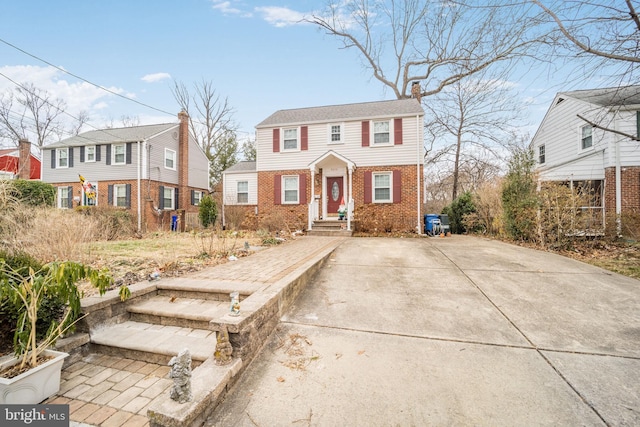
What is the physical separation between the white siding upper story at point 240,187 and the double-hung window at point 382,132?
25.0ft

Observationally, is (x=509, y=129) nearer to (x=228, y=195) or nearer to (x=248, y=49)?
(x=248, y=49)

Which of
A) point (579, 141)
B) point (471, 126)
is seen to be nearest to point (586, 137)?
point (579, 141)

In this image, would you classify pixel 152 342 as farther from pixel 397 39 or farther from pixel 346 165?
pixel 397 39

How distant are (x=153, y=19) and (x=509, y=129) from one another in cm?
2019

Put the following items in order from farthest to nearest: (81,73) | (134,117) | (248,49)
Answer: (134,117) → (248,49) → (81,73)

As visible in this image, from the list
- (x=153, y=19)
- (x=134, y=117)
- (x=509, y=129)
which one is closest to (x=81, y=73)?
(x=153, y=19)

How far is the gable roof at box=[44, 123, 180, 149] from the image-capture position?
16048 mm

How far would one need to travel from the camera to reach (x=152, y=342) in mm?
2732

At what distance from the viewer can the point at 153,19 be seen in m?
9.70

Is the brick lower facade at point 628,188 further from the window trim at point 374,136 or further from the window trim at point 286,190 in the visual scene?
the window trim at point 286,190

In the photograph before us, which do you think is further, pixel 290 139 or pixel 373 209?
pixel 290 139

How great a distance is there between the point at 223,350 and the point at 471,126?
2086cm

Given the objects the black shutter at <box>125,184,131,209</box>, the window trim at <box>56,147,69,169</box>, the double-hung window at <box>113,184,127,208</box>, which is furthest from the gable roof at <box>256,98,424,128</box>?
the window trim at <box>56,147,69,169</box>

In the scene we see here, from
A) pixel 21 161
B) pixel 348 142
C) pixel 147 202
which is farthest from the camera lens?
pixel 21 161
